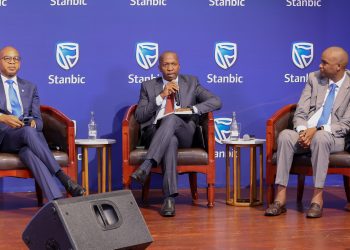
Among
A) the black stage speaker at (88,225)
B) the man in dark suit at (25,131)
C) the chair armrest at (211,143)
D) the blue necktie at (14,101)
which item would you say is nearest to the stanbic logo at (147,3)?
the man in dark suit at (25,131)

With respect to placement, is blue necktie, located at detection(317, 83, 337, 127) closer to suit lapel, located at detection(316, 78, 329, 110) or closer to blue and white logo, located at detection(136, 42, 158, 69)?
suit lapel, located at detection(316, 78, 329, 110)

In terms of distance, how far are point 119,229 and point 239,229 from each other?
1.58m

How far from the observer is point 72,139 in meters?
4.95

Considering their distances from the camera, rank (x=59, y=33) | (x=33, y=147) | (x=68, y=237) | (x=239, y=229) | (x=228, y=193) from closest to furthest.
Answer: (x=68, y=237) → (x=239, y=229) → (x=33, y=147) → (x=228, y=193) → (x=59, y=33)

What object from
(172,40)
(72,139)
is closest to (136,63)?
(172,40)

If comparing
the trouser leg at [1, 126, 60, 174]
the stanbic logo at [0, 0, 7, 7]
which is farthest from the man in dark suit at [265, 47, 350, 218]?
the stanbic logo at [0, 0, 7, 7]

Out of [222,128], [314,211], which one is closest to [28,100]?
[222,128]

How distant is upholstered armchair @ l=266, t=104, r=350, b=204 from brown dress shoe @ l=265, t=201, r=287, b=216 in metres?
0.24

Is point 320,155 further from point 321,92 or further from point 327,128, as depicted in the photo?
point 321,92

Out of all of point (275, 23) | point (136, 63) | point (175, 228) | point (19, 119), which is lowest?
point (175, 228)

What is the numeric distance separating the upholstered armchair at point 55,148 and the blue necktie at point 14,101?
25 cm

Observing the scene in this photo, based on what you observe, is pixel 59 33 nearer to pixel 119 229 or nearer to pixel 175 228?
pixel 175 228

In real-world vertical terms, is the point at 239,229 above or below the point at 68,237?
below

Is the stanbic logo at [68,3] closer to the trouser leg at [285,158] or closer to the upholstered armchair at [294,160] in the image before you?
the upholstered armchair at [294,160]
